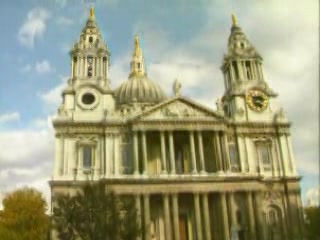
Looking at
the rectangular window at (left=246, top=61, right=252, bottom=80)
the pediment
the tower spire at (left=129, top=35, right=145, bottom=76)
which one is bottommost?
the pediment

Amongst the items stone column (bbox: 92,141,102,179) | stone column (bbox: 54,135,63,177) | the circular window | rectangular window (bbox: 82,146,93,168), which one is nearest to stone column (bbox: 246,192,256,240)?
stone column (bbox: 92,141,102,179)

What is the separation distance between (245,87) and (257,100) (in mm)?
2113

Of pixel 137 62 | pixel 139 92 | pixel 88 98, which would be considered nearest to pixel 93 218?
pixel 88 98

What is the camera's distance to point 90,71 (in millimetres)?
48969

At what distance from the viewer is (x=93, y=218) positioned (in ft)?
91.5

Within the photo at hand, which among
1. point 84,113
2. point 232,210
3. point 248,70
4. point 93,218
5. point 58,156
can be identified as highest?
point 248,70

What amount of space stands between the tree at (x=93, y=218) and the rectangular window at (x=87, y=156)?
1451cm

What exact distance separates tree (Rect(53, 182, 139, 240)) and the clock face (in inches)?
997

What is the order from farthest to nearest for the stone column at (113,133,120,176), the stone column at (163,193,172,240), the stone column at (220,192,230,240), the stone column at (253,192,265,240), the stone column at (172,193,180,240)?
1. the stone column at (113,133,120,176)
2. the stone column at (253,192,265,240)
3. the stone column at (220,192,230,240)
4. the stone column at (163,193,172,240)
5. the stone column at (172,193,180,240)

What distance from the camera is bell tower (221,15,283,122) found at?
49312 mm

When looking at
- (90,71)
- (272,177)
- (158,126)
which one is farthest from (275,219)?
(90,71)

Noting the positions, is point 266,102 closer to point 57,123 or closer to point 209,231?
point 209,231

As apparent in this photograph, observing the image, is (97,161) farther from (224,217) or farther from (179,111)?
(224,217)

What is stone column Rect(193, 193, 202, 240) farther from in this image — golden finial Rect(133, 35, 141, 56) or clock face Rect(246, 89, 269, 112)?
golden finial Rect(133, 35, 141, 56)
